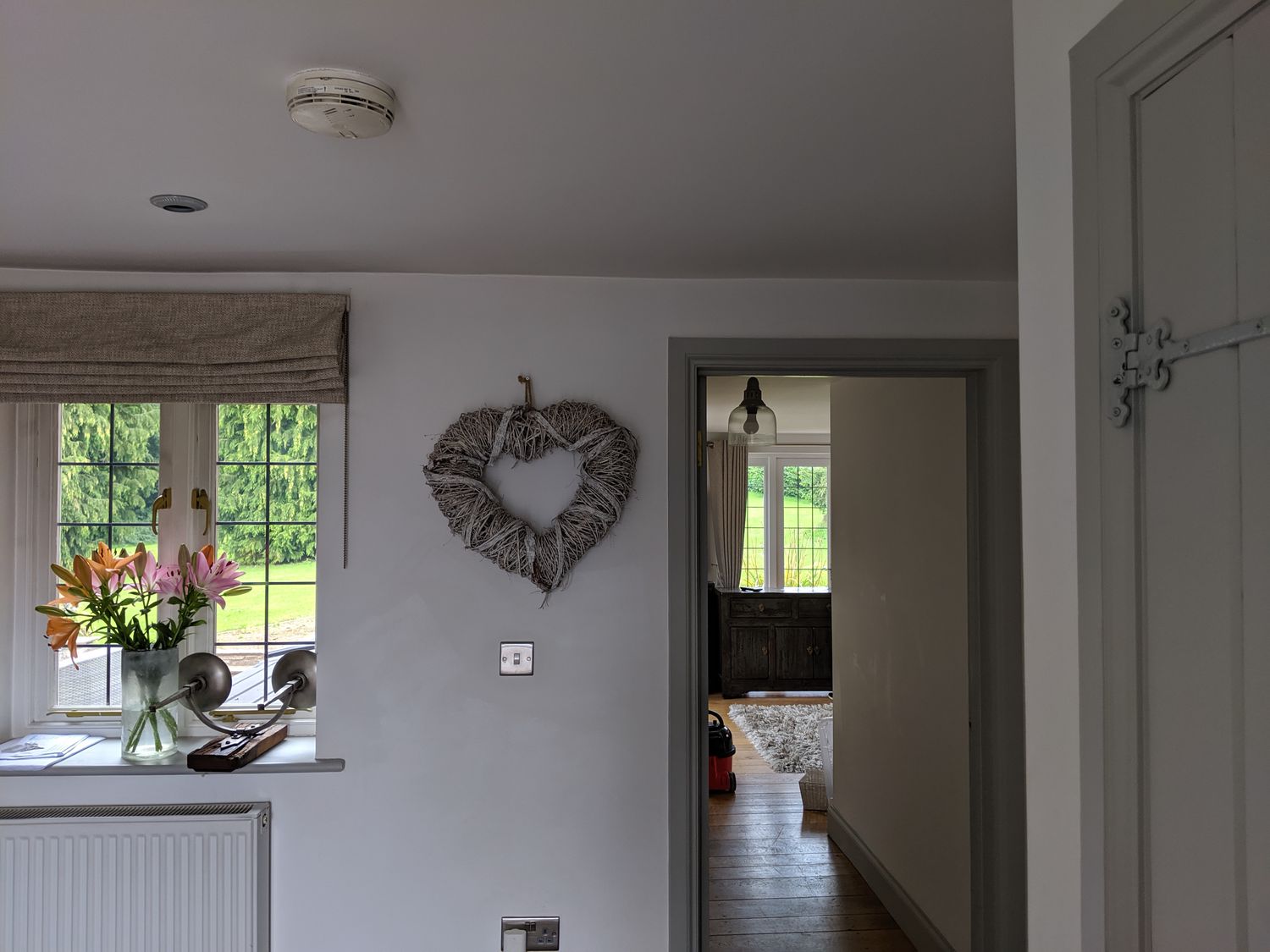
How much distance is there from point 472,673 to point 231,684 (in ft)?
2.54

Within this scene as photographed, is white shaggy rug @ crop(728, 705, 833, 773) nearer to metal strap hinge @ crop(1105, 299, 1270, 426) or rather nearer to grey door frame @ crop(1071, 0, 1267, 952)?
grey door frame @ crop(1071, 0, 1267, 952)

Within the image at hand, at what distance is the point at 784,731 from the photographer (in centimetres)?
614

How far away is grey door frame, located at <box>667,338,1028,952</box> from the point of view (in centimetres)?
259

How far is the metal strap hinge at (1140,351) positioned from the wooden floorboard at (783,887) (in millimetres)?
2897

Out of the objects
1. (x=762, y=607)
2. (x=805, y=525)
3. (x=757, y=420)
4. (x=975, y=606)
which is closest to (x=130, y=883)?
(x=975, y=606)

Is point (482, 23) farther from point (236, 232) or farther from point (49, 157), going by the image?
point (236, 232)

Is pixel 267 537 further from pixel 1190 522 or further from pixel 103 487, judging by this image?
pixel 1190 522

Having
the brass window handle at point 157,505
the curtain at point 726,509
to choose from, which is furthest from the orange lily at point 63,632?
the curtain at point 726,509

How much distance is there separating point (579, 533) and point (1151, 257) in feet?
5.99

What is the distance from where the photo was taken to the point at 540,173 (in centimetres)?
177

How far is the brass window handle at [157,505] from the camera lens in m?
2.76

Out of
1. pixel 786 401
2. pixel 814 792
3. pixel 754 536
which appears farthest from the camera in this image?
pixel 754 536

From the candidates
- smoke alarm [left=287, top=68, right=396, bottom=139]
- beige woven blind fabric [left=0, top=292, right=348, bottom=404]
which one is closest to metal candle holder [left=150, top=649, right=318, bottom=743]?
beige woven blind fabric [left=0, top=292, right=348, bottom=404]

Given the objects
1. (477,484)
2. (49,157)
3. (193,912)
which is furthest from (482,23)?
(193,912)
